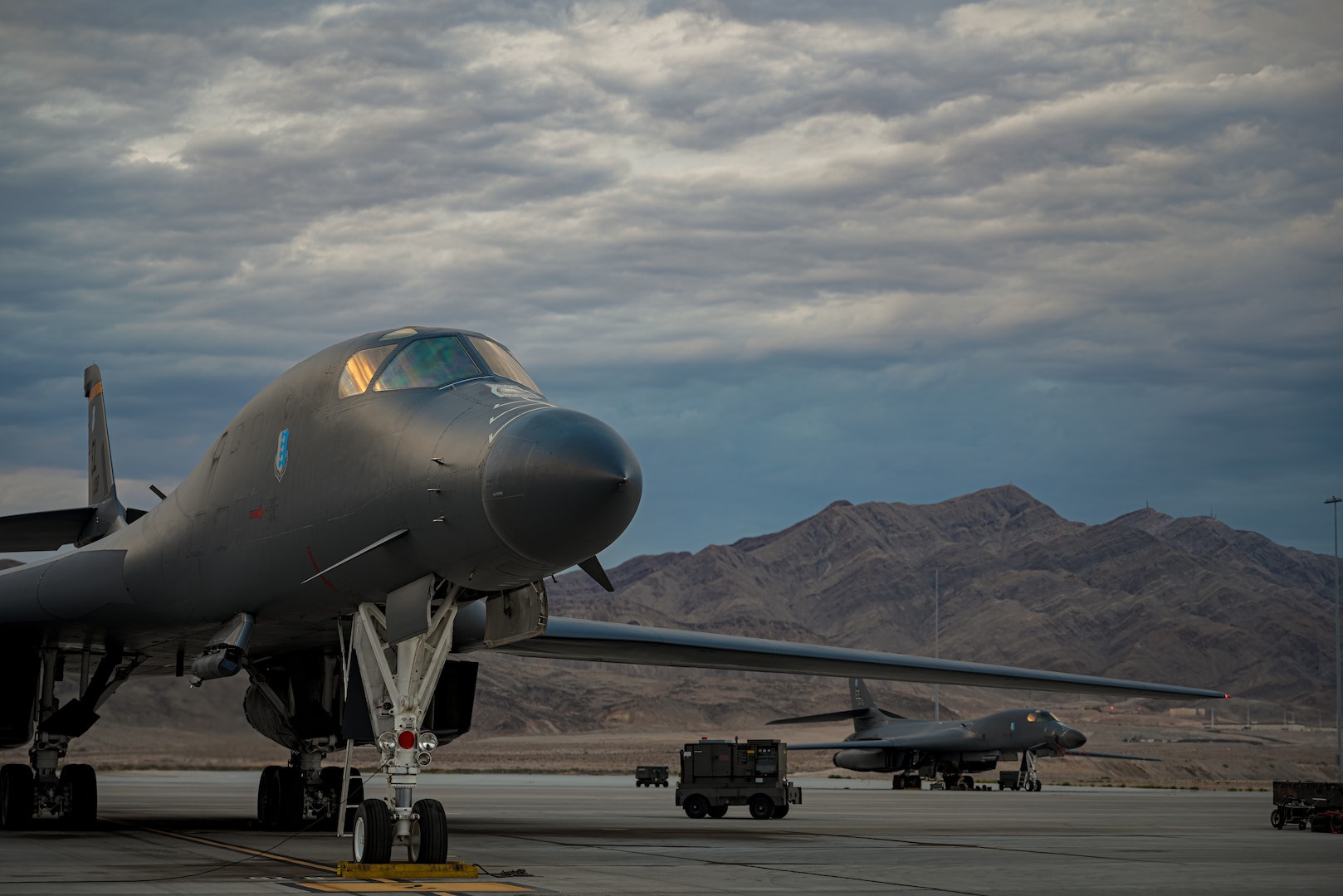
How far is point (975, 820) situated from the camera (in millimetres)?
24062

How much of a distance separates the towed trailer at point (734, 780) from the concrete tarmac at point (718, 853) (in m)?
0.47

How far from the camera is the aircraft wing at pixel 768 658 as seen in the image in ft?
55.1

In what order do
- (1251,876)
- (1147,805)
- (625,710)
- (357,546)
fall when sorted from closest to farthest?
(357,546) → (1251,876) → (1147,805) → (625,710)

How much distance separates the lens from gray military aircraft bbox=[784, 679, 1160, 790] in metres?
47.2

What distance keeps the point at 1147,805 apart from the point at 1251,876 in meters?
22.0

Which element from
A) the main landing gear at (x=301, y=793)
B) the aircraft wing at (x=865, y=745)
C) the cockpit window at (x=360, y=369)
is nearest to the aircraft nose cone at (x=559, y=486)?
the cockpit window at (x=360, y=369)

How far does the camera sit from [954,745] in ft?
160

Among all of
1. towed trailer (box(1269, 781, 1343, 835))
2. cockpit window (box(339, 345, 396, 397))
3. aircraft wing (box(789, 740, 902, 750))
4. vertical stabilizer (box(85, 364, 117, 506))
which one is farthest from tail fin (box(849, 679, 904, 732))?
cockpit window (box(339, 345, 396, 397))

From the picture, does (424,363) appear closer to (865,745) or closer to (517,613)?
(517,613)

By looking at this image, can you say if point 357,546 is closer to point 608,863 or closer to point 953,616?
point 608,863

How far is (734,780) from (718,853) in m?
10.7

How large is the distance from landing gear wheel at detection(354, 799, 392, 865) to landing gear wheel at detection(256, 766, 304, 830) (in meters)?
6.74

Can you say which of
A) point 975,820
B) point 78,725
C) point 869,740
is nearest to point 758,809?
point 975,820

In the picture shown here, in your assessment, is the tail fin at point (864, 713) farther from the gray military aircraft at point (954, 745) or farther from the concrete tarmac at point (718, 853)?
the concrete tarmac at point (718, 853)
